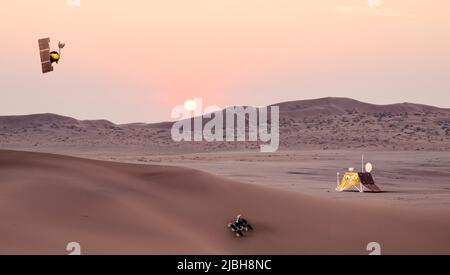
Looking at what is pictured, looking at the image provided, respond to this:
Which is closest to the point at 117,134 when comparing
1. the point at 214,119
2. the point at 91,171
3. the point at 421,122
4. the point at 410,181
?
the point at 214,119

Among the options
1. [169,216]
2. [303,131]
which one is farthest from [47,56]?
[303,131]

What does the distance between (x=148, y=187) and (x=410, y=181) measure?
2117 centimetres

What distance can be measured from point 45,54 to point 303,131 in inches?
2991

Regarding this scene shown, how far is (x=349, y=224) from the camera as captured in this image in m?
8.80

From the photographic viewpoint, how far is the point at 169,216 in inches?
331

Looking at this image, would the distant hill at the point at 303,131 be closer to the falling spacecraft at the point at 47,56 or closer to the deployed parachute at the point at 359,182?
the deployed parachute at the point at 359,182

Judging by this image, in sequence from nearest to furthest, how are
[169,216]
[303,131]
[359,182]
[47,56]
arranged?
[169,216] → [47,56] → [359,182] → [303,131]

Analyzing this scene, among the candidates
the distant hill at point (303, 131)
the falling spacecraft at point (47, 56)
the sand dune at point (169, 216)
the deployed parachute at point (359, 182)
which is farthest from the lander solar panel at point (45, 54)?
the distant hill at point (303, 131)

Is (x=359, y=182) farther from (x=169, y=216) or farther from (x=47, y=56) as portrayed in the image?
(x=47, y=56)

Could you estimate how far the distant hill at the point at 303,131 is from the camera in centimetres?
7000

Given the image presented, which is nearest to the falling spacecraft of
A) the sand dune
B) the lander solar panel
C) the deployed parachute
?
the lander solar panel

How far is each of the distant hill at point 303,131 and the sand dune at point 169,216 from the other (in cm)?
5448
